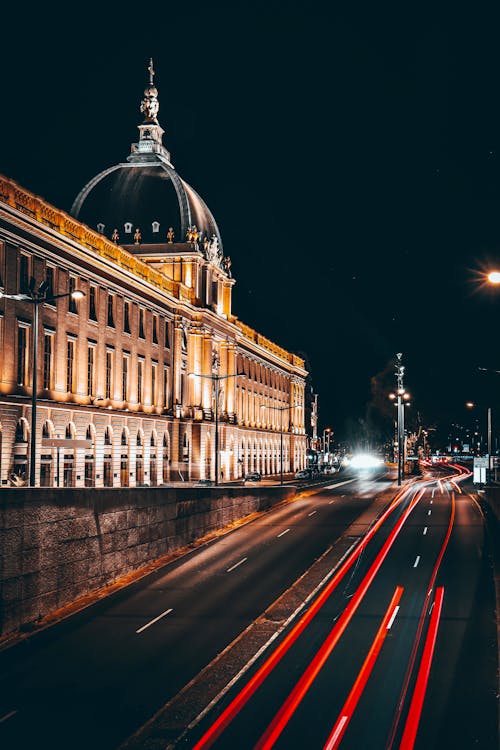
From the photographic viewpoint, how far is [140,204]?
4259 inches

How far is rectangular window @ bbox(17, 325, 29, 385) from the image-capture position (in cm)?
6028


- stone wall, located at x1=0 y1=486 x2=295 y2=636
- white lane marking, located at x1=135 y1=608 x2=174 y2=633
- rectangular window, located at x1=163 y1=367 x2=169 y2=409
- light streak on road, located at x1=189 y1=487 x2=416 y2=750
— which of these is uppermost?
rectangular window, located at x1=163 y1=367 x2=169 y2=409

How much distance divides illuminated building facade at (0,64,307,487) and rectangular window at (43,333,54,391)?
0.13 metres

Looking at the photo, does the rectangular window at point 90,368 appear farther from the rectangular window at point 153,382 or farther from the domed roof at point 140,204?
the domed roof at point 140,204

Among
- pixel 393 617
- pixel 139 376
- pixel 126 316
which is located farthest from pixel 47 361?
pixel 393 617

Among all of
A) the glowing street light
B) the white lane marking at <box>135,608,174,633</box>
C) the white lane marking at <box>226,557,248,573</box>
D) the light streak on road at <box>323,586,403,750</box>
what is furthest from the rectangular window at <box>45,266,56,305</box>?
the glowing street light

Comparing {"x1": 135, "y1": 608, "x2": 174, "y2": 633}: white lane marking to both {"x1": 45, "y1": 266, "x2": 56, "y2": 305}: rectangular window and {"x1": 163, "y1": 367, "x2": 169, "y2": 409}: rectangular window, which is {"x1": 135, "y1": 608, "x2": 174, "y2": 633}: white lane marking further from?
{"x1": 163, "y1": 367, "x2": 169, "y2": 409}: rectangular window

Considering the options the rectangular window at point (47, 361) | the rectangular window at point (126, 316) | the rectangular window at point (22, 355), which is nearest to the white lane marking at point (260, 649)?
the rectangular window at point (22, 355)

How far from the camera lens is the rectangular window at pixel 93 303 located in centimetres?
7431

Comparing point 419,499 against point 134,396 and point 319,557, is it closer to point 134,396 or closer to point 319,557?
point 134,396

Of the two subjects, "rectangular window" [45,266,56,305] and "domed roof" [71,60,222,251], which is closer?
"rectangular window" [45,266,56,305]

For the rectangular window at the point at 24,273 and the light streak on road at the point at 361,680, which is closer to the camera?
the light streak on road at the point at 361,680

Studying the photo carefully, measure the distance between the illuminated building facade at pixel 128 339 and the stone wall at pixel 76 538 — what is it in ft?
13.1

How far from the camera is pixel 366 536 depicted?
172 feet
